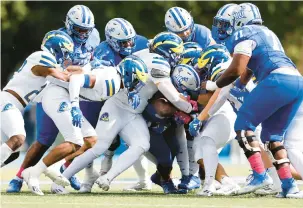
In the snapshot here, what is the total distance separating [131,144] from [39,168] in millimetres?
952

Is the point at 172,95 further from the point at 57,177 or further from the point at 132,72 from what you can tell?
the point at 57,177

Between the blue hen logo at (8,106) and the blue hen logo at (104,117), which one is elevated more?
the blue hen logo at (8,106)

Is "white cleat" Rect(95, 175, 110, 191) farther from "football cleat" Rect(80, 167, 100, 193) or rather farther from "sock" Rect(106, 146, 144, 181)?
"football cleat" Rect(80, 167, 100, 193)

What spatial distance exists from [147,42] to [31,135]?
7.48m

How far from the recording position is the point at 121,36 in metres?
12.2

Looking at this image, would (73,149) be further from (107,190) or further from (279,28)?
(279,28)

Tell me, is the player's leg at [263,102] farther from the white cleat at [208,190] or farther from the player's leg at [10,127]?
the player's leg at [10,127]

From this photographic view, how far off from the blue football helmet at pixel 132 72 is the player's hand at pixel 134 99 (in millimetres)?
67

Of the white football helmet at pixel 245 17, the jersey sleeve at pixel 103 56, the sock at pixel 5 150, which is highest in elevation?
the white football helmet at pixel 245 17

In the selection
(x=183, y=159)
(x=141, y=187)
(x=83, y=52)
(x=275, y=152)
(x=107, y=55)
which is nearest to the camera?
(x=275, y=152)

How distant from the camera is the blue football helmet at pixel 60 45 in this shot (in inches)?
465

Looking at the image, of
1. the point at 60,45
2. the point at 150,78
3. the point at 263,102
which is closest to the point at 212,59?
the point at 150,78

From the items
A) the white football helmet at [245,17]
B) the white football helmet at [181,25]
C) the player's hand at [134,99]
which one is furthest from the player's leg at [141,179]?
the white football helmet at [245,17]

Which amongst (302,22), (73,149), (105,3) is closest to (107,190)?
(73,149)
